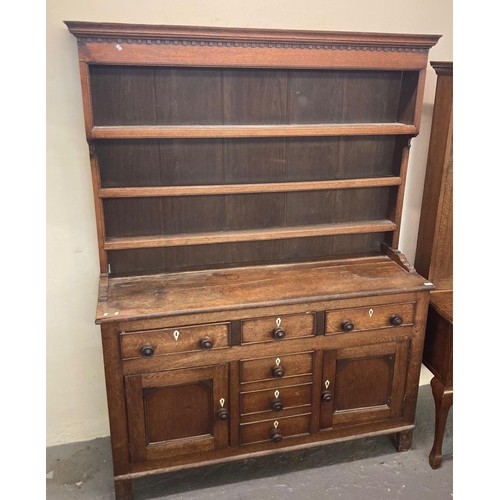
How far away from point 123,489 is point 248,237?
3.73 feet

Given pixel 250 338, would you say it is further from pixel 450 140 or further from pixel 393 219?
pixel 450 140

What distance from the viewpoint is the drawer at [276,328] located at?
1852mm

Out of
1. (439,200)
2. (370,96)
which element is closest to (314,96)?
(370,96)

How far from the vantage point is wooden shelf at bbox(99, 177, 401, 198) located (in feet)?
6.14

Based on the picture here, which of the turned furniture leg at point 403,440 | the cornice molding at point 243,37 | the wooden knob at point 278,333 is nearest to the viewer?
the cornice molding at point 243,37

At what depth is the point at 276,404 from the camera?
1.97 meters

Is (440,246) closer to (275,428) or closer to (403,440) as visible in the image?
(403,440)

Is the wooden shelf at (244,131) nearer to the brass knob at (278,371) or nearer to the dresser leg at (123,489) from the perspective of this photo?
the brass knob at (278,371)

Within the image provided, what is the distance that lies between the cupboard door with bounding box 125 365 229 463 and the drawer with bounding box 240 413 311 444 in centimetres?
9

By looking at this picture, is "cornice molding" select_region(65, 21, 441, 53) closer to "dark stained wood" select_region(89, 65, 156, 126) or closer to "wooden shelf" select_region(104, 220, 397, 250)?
"dark stained wood" select_region(89, 65, 156, 126)

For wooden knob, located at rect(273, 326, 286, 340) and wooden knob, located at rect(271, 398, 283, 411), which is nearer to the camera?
wooden knob, located at rect(273, 326, 286, 340)

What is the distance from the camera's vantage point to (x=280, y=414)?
6.59ft

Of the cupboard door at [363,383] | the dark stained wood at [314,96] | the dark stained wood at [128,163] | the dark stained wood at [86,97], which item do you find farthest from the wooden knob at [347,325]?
the dark stained wood at [86,97]

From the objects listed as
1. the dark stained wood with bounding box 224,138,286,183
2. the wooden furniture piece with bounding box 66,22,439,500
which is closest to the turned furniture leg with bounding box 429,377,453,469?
the wooden furniture piece with bounding box 66,22,439,500
